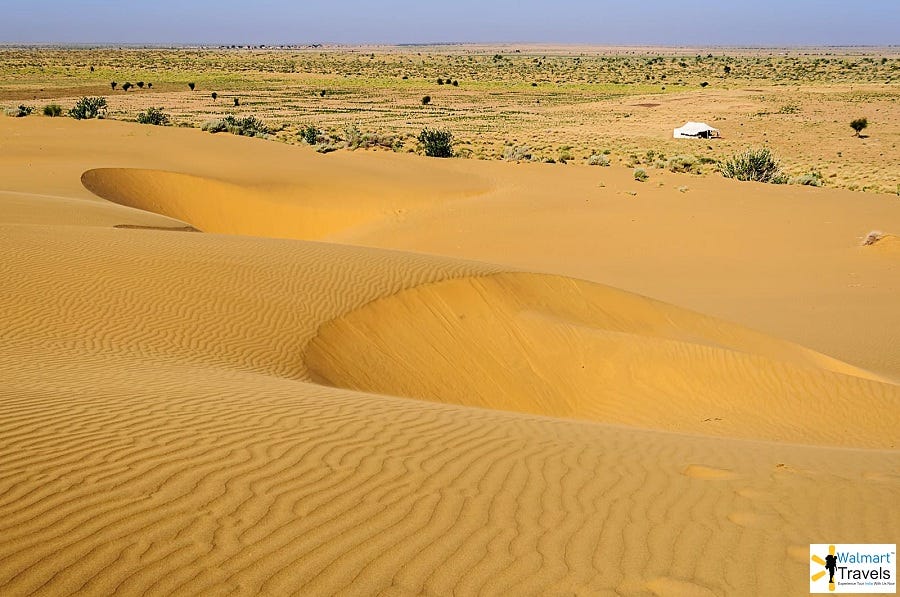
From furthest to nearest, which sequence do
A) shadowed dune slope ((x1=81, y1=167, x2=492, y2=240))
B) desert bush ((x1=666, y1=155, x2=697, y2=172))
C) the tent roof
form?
the tent roof
desert bush ((x1=666, y1=155, x2=697, y2=172))
shadowed dune slope ((x1=81, y1=167, x2=492, y2=240))

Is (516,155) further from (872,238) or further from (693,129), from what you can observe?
(872,238)

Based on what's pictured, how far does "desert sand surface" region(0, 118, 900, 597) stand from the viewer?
4.38m

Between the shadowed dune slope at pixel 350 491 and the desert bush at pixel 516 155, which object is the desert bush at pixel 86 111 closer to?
the desert bush at pixel 516 155

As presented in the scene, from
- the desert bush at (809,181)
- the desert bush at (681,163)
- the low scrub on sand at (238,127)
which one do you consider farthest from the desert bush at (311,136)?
the desert bush at (809,181)

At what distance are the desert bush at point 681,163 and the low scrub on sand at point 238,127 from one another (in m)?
20.9

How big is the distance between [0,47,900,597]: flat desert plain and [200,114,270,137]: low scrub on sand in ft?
48.5

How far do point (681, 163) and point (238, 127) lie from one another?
2278 cm

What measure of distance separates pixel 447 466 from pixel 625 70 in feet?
397

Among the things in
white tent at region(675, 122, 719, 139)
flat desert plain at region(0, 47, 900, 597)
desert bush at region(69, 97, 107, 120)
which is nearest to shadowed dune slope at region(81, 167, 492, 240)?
flat desert plain at region(0, 47, 900, 597)

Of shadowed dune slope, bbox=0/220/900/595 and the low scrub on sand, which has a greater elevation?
the low scrub on sand

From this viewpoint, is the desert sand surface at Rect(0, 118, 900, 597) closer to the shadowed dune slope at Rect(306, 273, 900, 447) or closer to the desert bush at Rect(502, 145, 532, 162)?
the shadowed dune slope at Rect(306, 273, 900, 447)

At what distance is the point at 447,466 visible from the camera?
575 cm

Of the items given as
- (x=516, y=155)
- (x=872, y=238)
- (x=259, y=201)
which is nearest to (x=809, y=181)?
(x=872, y=238)

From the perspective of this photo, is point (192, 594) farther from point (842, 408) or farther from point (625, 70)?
point (625, 70)
